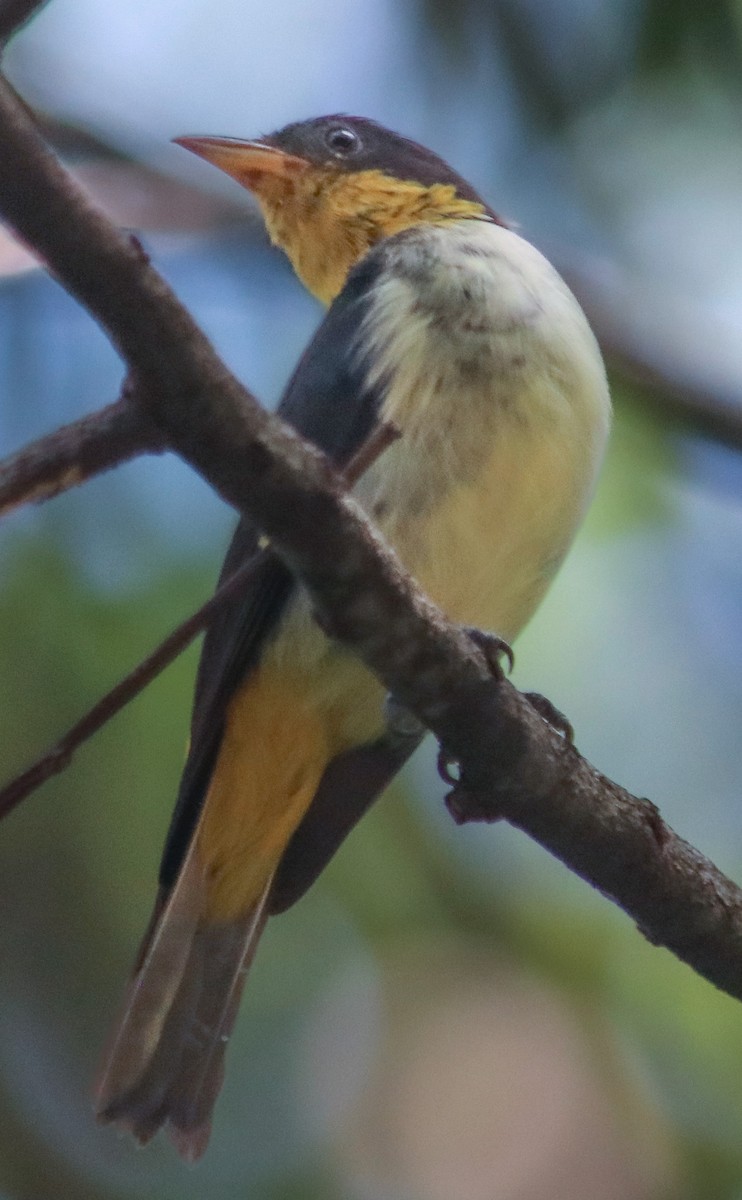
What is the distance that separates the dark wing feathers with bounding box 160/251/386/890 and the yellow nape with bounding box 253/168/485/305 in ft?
2.45

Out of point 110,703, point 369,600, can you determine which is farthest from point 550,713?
point 110,703

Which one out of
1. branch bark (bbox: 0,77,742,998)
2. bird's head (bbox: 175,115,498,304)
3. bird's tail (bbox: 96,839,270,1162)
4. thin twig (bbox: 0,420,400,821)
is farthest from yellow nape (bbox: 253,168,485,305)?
thin twig (bbox: 0,420,400,821)

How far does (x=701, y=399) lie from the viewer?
4801 millimetres

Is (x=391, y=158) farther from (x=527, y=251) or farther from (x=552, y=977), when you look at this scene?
(x=552, y=977)

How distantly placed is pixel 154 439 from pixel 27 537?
10.4ft

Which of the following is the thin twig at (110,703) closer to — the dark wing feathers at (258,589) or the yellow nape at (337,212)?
the dark wing feathers at (258,589)

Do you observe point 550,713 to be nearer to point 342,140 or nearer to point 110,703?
point 110,703

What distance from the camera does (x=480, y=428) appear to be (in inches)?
132

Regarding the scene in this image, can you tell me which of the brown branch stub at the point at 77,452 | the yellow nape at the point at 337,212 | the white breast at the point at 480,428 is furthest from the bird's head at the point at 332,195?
the brown branch stub at the point at 77,452

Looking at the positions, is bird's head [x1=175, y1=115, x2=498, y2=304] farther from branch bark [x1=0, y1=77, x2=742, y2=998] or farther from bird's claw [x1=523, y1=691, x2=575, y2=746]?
branch bark [x1=0, y1=77, x2=742, y2=998]

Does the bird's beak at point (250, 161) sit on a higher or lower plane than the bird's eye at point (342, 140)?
lower

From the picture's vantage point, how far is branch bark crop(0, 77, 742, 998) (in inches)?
78.4

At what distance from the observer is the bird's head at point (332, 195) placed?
4422mm

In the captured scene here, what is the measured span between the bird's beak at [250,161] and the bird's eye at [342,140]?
0.13m
